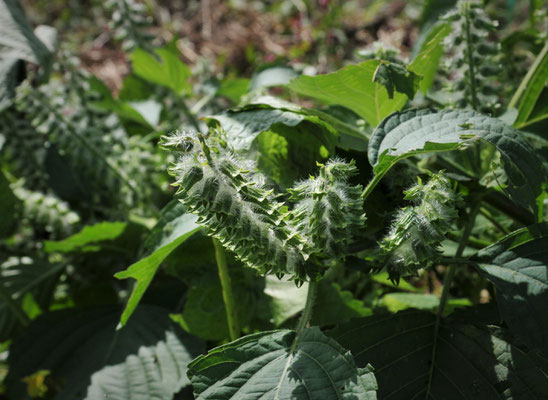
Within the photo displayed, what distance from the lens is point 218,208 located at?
36.5 inches

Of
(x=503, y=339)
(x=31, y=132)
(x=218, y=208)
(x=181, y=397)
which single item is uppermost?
(x=31, y=132)

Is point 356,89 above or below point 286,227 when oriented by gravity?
above

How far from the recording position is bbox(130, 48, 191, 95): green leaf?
91.7 inches

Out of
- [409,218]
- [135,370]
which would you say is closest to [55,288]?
[135,370]

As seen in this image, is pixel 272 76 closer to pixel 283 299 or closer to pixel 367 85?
pixel 367 85

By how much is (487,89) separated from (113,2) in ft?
5.40

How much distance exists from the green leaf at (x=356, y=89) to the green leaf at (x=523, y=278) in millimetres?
486

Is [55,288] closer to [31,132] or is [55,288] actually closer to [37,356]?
[37,356]

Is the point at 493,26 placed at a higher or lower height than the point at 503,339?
higher

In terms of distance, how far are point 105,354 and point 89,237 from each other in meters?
0.43

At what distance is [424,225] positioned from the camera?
1.02 metres

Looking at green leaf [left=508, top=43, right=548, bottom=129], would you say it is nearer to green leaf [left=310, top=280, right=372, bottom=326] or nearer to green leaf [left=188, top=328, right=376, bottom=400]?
green leaf [left=310, top=280, right=372, bottom=326]

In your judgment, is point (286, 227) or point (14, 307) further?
point (14, 307)

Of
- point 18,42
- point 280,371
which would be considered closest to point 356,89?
point 280,371
